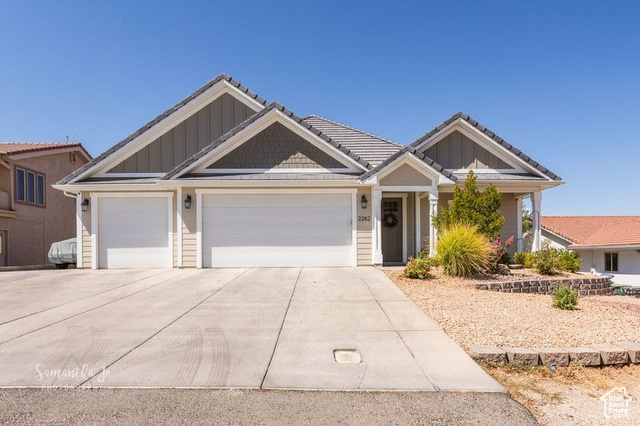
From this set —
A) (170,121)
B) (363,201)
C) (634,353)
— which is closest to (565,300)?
(634,353)

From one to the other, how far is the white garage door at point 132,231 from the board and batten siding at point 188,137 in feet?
3.84

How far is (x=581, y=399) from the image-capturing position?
11.4ft

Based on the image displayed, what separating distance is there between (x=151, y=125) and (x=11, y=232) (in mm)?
9659

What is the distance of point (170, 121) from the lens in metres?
12.3

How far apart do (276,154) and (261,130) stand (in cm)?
88

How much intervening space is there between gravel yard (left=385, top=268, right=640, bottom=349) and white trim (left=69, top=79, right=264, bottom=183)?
29.0 feet

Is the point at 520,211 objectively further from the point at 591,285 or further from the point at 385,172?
the point at 385,172

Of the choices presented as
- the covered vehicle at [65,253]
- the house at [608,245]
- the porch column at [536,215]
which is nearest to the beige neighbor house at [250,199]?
the covered vehicle at [65,253]

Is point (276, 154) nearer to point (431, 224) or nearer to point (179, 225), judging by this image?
point (179, 225)

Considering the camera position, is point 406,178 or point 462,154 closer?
point 406,178

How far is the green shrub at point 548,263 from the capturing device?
10.0 m

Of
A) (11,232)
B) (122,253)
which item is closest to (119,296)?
(122,253)

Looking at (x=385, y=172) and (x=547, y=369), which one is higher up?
(x=385, y=172)

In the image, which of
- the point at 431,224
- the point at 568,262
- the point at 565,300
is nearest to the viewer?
the point at 565,300
